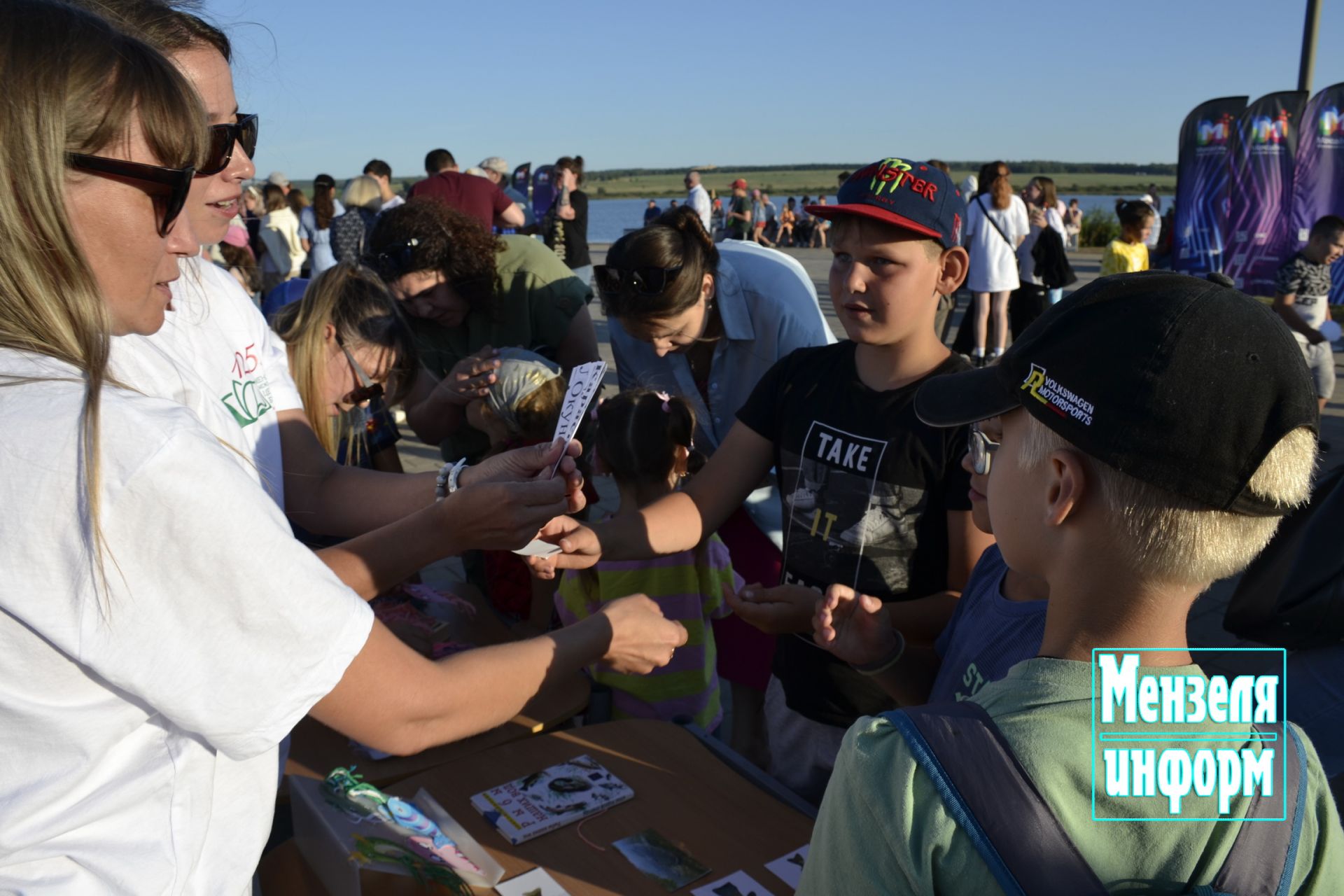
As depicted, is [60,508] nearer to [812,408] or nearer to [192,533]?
[192,533]

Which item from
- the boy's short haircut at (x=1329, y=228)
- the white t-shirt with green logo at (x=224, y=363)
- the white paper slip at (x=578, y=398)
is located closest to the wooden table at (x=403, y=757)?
the white paper slip at (x=578, y=398)

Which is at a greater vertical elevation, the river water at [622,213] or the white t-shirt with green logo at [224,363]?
the river water at [622,213]

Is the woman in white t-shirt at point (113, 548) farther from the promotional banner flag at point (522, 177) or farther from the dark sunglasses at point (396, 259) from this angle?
the promotional banner flag at point (522, 177)

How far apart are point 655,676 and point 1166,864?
1.92 metres

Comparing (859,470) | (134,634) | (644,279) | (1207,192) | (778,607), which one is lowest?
(778,607)

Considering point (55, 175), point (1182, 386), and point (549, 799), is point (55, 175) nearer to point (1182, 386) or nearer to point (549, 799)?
point (1182, 386)

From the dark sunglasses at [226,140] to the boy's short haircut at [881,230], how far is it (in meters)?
1.30

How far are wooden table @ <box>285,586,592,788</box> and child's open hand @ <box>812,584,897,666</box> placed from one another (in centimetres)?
58

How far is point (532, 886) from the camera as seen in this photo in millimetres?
1680

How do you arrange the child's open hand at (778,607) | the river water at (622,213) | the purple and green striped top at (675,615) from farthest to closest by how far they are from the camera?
1. the river water at (622,213)
2. the purple and green striped top at (675,615)
3. the child's open hand at (778,607)

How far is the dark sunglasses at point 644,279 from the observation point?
304 centimetres

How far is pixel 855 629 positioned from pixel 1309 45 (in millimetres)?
12591

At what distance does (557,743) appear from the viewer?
2164mm

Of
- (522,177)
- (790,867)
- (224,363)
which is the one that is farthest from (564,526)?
(522,177)
